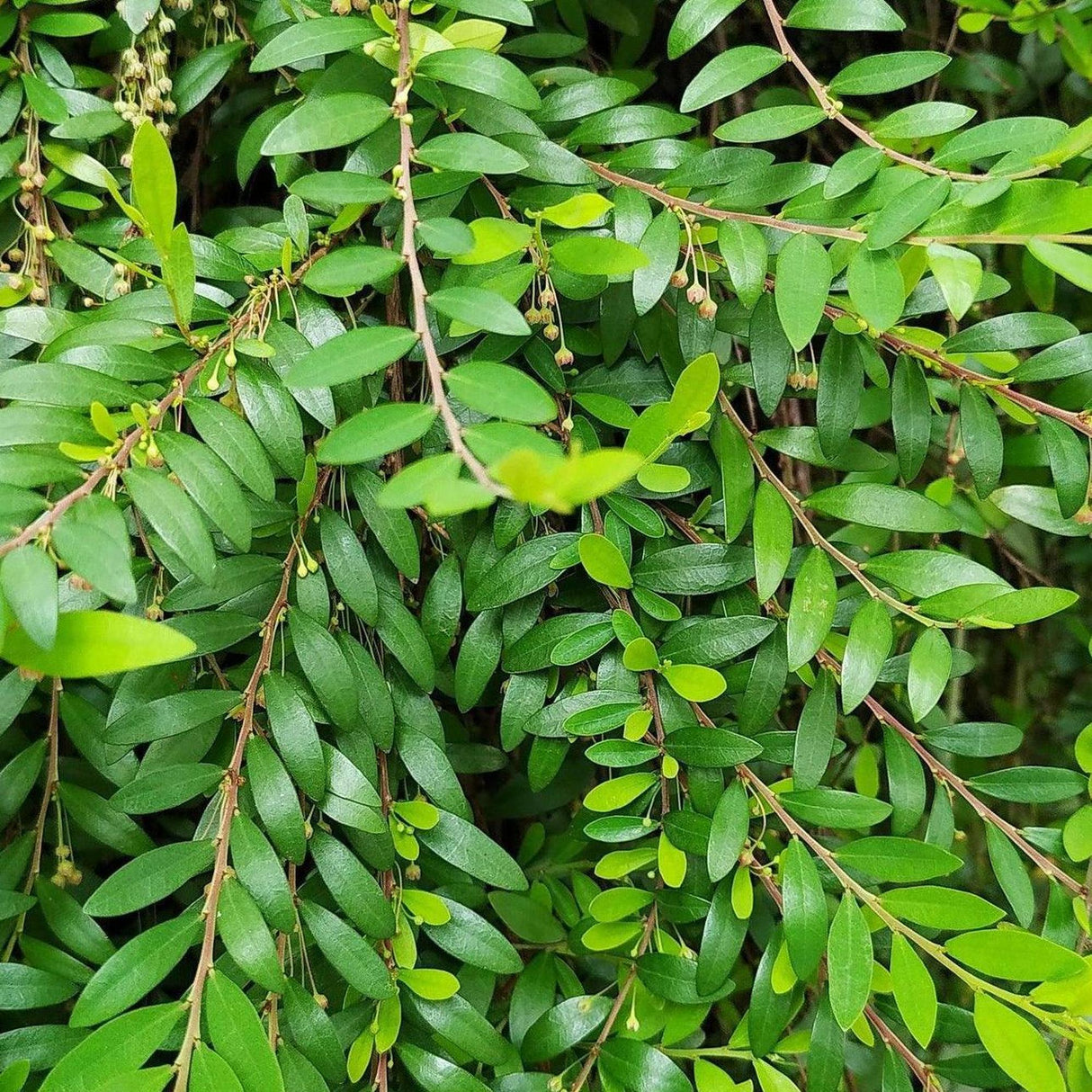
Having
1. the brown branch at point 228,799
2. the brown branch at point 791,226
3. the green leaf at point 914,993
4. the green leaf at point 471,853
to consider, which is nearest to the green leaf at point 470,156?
the brown branch at point 791,226

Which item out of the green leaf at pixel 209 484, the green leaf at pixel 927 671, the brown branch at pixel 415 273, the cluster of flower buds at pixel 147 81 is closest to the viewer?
the brown branch at pixel 415 273

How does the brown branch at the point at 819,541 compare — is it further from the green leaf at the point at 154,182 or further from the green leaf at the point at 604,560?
the green leaf at the point at 154,182

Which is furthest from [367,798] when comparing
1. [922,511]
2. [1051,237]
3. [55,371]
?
[1051,237]

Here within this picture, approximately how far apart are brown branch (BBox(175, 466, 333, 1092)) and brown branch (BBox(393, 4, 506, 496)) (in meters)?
0.18

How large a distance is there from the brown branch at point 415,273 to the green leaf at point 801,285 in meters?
0.20

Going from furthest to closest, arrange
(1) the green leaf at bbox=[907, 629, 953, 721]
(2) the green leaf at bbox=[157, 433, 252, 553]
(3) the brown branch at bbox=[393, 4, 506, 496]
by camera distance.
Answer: (1) the green leaf at bbox=[907, 629, 953, 721], (2) the green leaf at bbox=[157, 433, 252, 553], (3) the brown branch at bbox=[393, 4, 506, 496]

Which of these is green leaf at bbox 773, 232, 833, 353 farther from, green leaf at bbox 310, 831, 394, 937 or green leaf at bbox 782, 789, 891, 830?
green leaf at bbox 310, 831, 394, 937

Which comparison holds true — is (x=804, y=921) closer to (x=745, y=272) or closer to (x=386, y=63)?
(x=745, y=272)

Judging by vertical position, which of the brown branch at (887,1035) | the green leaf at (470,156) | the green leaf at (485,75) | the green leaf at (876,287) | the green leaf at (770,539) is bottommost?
the brown branch at (887,1035)

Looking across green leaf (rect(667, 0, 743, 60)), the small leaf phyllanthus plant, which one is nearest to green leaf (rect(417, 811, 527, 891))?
the small leaf phyllanthus plant

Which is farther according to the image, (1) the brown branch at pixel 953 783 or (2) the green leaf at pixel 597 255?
(1) the brown branch at pixel 953 783

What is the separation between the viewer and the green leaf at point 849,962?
1.91ft

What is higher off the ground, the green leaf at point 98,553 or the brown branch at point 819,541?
the green leaf at point 98,553

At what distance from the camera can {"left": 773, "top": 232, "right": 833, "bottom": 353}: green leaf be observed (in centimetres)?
55
